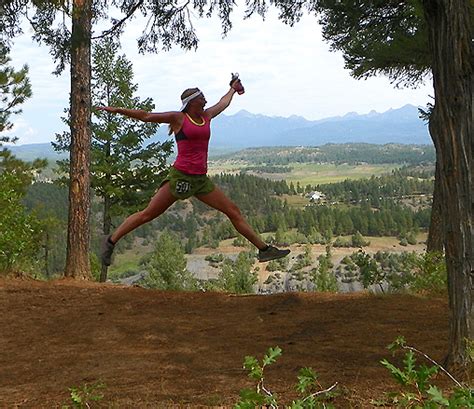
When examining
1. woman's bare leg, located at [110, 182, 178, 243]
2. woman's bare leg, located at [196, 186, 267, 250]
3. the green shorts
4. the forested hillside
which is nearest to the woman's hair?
the green shorts

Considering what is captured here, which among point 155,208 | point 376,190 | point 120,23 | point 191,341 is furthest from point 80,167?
point 376,190

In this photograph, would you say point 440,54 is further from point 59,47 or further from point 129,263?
point 129,263

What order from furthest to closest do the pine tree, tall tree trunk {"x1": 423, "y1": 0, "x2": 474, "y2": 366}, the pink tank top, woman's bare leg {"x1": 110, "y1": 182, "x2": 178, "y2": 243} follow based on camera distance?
the pine tree < woman's bare leg {"x1": 110, "y1": 182, "x2": 178, "y2": 243} < the pink tank top < tall tree trunk {"x1": 423, "y1": 0, "x2": 474, "y2": 366}

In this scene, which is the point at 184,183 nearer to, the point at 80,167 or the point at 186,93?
the point at 186,93

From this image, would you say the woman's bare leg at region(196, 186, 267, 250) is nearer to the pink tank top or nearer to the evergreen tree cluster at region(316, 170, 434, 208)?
the pink tank top

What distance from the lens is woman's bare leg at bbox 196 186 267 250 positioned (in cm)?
440

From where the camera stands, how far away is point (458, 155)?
10.2ft

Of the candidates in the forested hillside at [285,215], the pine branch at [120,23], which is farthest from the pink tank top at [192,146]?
the forested hillside at [285,215]

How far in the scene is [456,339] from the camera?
3.14 meters

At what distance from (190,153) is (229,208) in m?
0.57

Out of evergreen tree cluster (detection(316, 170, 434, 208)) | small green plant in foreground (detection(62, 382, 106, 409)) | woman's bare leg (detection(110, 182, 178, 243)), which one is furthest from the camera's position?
evergreen tree cluster (detection(316, 170, 434, 208))

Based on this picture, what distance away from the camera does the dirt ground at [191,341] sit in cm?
313

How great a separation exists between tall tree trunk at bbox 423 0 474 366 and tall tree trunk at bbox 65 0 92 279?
580 cm

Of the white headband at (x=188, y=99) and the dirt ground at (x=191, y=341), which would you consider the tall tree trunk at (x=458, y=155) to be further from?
the white headband at (x=188, y=99)
